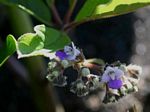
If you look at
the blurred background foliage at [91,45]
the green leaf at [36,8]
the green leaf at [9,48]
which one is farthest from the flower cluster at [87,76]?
the blurred background foliage at [91,45]

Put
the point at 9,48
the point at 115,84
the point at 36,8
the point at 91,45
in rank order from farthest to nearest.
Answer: the point at 91,45
the point at 36,8
the point at 115,84
the point at 9,48

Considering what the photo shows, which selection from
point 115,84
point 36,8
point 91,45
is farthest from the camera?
point 91,45

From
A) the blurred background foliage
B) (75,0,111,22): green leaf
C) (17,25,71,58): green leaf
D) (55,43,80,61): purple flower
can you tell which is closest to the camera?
(17,25,71,58): green leaf

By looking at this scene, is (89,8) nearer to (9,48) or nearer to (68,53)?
(68,53)

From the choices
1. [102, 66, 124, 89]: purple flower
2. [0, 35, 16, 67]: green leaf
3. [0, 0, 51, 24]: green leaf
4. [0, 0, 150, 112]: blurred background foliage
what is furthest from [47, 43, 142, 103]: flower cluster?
[0, 0, 150, 112]: blurred background foliage

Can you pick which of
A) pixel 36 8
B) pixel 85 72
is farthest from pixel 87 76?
pixel 36 8

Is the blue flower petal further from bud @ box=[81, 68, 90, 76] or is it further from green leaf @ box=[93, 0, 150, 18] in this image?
green leaf @ box=[93, 0, 150, 18]

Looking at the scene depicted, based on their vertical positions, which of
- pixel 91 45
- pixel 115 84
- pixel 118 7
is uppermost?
pixel 118 7

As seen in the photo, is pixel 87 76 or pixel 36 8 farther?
pixel 36 8
